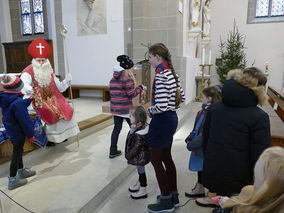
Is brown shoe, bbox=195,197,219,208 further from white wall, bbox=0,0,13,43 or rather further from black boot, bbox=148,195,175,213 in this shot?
white wall, bbox=0,0,13,43

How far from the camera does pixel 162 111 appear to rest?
191 cm

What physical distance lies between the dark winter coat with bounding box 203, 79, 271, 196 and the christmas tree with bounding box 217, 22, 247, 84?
7786mm

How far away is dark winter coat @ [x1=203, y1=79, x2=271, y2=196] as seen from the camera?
4.85ft

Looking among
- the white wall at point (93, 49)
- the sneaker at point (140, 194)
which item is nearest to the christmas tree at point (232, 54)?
the white wall at point (93, 49)

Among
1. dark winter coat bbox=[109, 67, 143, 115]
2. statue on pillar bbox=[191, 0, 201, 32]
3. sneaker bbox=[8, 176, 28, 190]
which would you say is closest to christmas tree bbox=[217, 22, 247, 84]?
statue on pillar bbox=[191, 0, 201, 32]

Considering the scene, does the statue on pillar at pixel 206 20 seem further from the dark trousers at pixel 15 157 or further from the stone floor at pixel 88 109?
the dark trousers at pixel 15 157

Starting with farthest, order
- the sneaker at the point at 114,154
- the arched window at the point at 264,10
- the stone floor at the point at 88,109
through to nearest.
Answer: the arched window at the point at 264,10 → the stone floor at the point at 88,109 → the sneaker at the point at 114,154

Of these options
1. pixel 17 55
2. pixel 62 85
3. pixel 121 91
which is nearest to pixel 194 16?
pixel 121 91

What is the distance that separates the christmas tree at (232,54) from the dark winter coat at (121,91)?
684cm

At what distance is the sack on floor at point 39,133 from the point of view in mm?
2838

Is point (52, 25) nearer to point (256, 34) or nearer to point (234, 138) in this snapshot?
point (234, 138)

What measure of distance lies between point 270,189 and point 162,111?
44.5 inches

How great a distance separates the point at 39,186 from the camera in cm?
242

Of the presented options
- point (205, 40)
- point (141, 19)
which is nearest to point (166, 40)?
point (141, 19)
